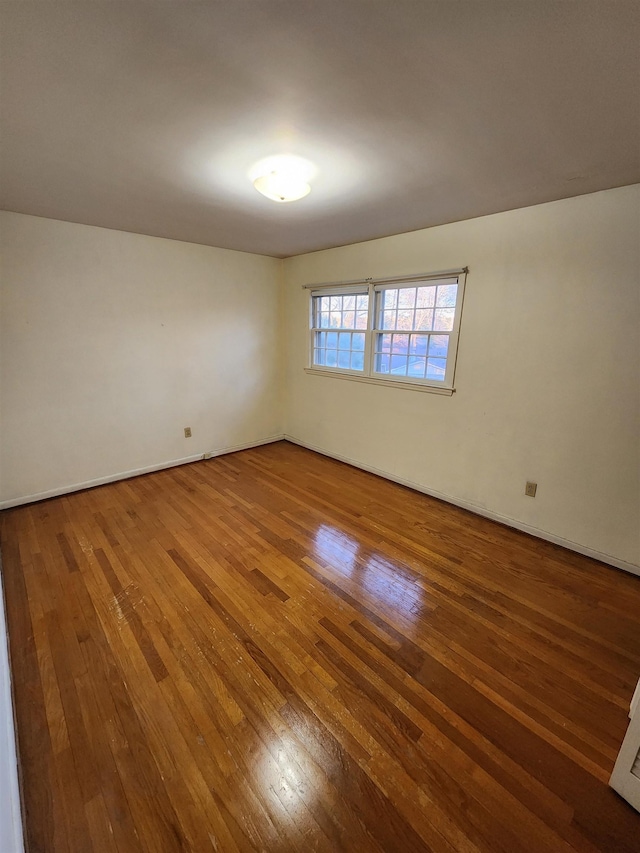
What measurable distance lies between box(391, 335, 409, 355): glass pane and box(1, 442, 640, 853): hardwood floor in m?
1.68

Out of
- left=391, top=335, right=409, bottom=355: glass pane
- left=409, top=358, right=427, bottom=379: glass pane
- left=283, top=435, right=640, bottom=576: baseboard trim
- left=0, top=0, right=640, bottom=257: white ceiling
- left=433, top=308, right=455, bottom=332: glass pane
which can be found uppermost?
left=0, top=0, right=640, bottom=257: white ceiling

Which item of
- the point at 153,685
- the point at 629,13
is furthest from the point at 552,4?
the point at 153,685

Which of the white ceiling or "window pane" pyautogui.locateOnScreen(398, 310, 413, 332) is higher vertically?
the white ceiling

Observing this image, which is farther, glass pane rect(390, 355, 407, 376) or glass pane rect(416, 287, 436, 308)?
glass pane rect(390, 355, 407, 376)

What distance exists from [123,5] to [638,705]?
8.45 feet

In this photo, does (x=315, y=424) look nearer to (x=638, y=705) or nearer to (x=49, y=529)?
(x=49, y=529)

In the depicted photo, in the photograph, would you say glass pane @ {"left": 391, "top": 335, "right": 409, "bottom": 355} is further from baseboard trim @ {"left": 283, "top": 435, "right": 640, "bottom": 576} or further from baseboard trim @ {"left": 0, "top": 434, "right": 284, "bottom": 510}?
baseboard trim @ {"left": 0, "top": 434, "right": 284, "bottom": 510}

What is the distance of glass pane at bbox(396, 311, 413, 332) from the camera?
322 centimetres

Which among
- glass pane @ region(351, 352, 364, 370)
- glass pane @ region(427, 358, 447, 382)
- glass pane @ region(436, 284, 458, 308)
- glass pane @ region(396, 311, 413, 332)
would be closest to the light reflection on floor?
glass pane @ region(427, 358, 447, 382)

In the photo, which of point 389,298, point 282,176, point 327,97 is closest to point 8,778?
point 327,97

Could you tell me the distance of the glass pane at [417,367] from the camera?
10.4ft

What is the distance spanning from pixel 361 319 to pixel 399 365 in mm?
715

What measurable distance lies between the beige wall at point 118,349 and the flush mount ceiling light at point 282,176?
1.94 m

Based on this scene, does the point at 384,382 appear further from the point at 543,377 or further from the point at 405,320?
the point at 543,377
